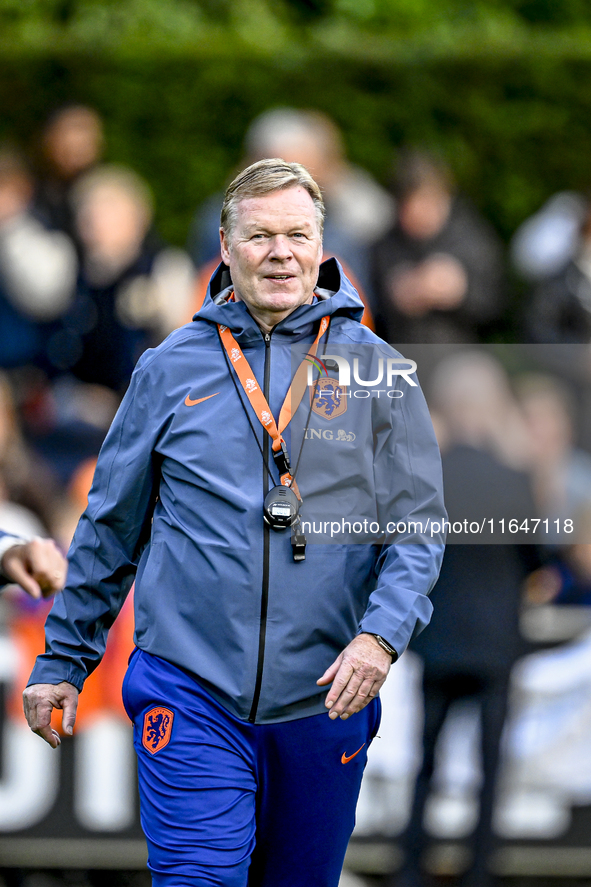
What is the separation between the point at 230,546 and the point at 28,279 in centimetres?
349

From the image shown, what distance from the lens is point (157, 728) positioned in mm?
3064

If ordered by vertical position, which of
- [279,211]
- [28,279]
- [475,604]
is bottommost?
[475,604]

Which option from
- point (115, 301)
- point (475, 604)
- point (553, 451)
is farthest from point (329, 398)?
point (115, 301)

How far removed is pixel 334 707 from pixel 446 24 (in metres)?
7.12

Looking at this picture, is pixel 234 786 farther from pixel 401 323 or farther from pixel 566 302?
pixel 566 302

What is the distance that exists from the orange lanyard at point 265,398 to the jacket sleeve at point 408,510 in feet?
0.73

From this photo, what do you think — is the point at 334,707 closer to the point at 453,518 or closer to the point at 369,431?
the point at 369,431

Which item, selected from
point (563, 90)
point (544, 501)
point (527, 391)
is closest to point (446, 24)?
point (563, 90)

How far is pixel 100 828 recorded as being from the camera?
5773mm

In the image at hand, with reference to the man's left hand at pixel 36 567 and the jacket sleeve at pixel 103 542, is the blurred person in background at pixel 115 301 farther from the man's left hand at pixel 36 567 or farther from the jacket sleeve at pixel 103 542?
the jacket sleeve at pixel 103 542

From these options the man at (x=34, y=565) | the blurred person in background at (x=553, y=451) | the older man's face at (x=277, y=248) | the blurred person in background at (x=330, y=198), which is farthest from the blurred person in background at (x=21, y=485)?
the older man's face at (x=277, y=248)

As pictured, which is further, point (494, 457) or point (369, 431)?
point (494, 457)

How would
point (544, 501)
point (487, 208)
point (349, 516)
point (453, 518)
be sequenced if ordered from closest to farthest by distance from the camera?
1. point (349, 516)
2. point (453, 518)
3. point (544, 501)
4. point (487, 208)

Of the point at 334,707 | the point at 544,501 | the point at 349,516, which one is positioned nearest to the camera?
the point at 334,707
